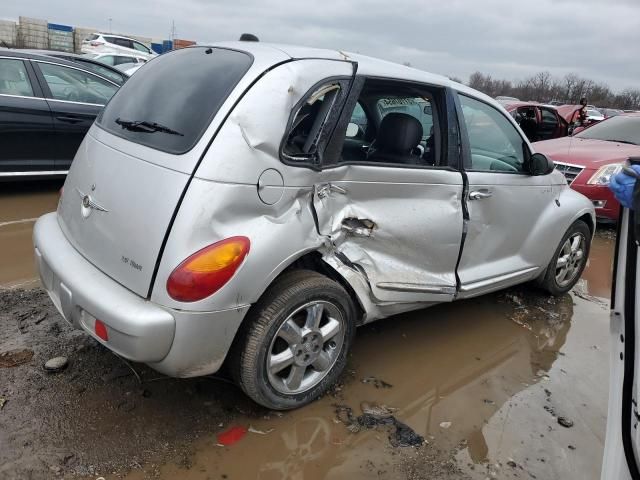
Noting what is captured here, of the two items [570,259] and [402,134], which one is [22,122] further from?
[570,259]

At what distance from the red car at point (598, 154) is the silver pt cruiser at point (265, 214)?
143 inches

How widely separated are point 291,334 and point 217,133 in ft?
3.35

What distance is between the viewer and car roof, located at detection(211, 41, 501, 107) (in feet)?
9.24

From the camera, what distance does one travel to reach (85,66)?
265 inches

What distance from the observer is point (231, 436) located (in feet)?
8.57

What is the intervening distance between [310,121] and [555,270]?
2.81 meters

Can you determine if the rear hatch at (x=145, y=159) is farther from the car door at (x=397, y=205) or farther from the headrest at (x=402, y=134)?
the headrest at (x=402, y=134)

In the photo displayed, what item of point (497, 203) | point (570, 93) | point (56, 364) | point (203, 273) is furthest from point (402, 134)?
point (570, 93)

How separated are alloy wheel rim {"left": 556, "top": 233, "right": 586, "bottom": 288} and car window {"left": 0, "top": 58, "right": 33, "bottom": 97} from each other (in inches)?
226

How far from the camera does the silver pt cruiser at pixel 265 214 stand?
7.57ft

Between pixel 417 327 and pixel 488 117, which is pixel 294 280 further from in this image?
pixel 488 117

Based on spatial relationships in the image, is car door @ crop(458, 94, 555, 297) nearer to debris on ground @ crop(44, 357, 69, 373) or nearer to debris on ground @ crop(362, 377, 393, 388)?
debris on ground @ crop(362, 377, 393, 388)

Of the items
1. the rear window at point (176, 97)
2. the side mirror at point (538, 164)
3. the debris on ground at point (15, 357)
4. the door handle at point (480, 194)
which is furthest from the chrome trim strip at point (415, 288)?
the debris on ground at point (15, 357)

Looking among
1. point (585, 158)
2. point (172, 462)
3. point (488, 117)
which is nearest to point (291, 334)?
point (172, 462)
